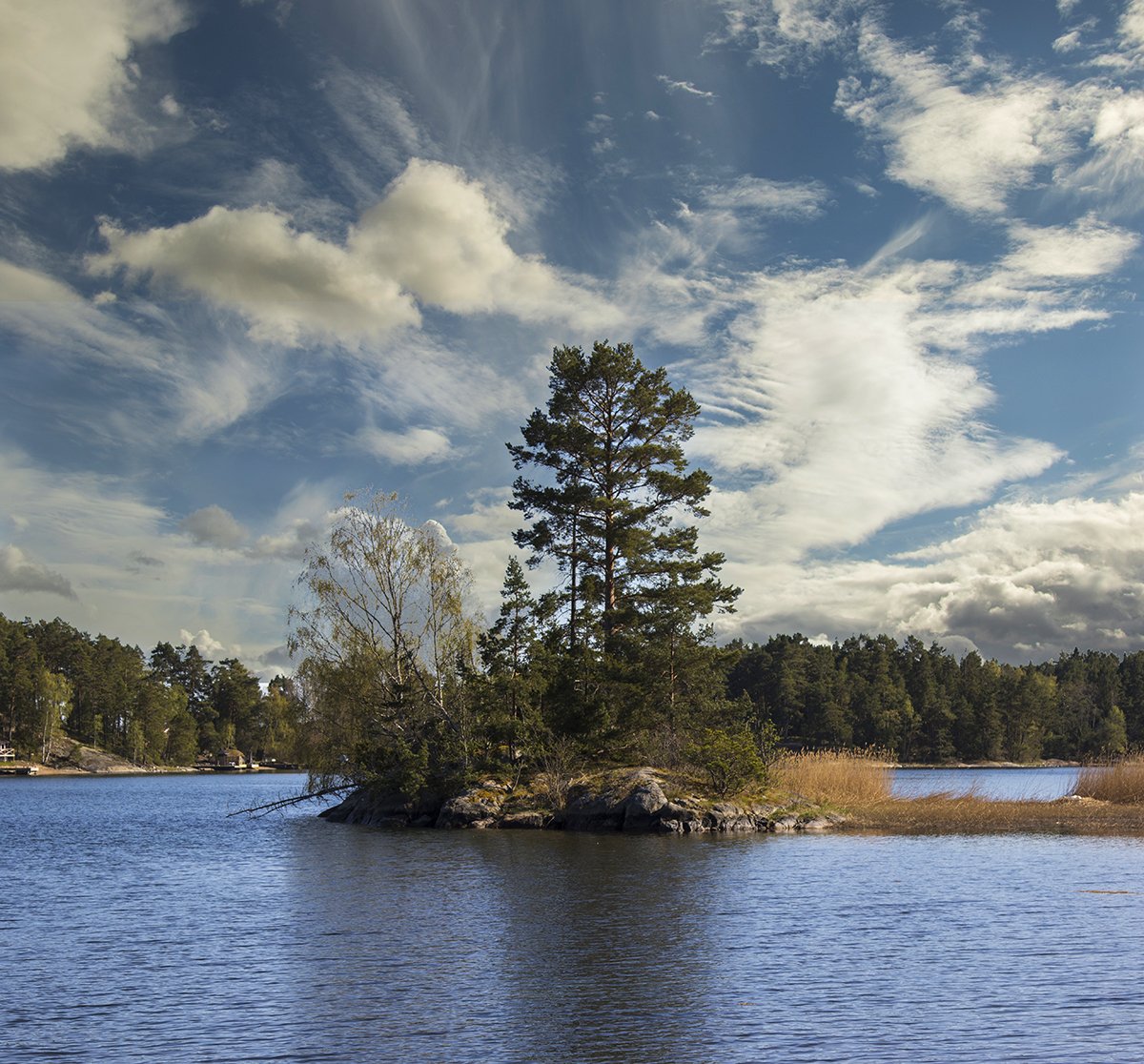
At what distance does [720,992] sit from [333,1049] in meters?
6.58

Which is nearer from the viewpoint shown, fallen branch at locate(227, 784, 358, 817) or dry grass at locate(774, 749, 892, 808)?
dry grass at locate(774, 749, 892, 808)

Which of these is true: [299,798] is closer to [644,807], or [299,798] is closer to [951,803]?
[644,807]

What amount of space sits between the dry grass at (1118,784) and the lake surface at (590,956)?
45.9 feet

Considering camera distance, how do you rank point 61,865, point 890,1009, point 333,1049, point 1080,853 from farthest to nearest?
point 61,865, point 1080,853, point 890,1009, point 333,1049

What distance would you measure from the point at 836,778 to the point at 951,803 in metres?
5.73

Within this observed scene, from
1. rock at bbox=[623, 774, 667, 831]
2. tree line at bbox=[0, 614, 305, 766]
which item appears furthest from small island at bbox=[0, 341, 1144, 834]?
tree line at bbox=[0, 614, 305, 766]

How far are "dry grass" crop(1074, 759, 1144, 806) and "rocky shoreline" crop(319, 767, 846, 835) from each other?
14.7 metres

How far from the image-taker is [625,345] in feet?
202

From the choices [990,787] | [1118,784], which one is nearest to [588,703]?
[1118,784]

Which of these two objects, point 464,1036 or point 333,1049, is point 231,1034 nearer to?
point 333,1049

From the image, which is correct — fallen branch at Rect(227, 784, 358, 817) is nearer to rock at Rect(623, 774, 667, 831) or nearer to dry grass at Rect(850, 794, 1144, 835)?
rock at Rect(623, 774, 667, 831)

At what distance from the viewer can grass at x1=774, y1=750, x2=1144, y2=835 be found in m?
45.7

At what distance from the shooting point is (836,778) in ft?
179

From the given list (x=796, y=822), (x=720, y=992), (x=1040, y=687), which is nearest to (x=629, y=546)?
(x=796, y=822)
